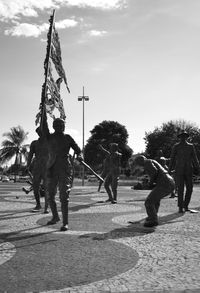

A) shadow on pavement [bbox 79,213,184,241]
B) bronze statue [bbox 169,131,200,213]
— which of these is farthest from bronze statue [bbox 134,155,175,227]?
bronze statue [bbox 169,131,200,213]

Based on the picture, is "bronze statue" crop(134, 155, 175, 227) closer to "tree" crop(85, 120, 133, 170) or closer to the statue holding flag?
the statue holding flag

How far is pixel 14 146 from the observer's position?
6981 cm

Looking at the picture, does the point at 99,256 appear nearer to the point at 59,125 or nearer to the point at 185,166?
the point at 59,125

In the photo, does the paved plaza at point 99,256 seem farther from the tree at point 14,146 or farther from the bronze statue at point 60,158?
the tree at point 14,146

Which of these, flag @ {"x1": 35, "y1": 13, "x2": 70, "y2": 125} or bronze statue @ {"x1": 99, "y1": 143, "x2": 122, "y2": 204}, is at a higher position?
flag @ {"x1": 35, "y1": 13, "x2": 70, "y2": 125}

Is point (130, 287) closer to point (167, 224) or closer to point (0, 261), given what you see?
point (0, 261)

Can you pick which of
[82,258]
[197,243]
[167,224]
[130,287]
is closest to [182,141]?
[167,224]

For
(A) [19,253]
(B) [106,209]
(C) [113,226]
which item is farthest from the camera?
(B) [106,209]

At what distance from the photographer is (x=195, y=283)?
3.86m

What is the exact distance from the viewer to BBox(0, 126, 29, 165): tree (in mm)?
69000

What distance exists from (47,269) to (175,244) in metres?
2.10

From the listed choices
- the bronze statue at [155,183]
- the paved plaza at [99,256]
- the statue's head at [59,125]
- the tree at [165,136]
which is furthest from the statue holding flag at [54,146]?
the tree at [165,136]

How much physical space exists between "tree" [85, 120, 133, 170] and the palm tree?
13204mm

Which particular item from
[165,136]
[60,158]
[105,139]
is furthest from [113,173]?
[105,139]
